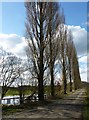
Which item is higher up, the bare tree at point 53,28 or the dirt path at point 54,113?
the bare tree at point 53,28

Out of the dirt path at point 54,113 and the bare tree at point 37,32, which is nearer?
the dirt path at point 54,113

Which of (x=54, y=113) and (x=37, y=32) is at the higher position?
(x=37, y=32)

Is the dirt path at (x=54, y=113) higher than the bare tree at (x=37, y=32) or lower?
lower

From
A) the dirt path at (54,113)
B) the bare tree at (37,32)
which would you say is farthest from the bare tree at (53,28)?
the dirt path at (54,113)

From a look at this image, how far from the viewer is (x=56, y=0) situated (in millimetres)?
27438

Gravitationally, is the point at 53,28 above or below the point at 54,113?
above

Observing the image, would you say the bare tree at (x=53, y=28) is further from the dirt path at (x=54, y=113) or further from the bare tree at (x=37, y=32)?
the dirt path at (x=54, y=113)

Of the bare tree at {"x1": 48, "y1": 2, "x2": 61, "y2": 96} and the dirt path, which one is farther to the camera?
the bare tree at {"x1": 48, "y1": 2, "x2": 61, "y2": 96}

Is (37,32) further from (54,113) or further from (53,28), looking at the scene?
(54,113)

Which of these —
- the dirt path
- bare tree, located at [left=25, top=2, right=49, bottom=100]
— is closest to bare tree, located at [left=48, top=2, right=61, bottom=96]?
bare tree, located at [left=25, top=2, right=49, bottom=100]

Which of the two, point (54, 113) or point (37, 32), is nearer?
point (54, 113)

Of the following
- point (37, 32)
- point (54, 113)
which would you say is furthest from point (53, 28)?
point (54, 113)

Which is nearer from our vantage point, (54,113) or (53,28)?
(54,113)

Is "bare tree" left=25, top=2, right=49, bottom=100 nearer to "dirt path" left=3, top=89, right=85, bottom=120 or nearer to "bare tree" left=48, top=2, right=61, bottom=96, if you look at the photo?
"bare tree" left=48, top=2, right=61, bottom=96
